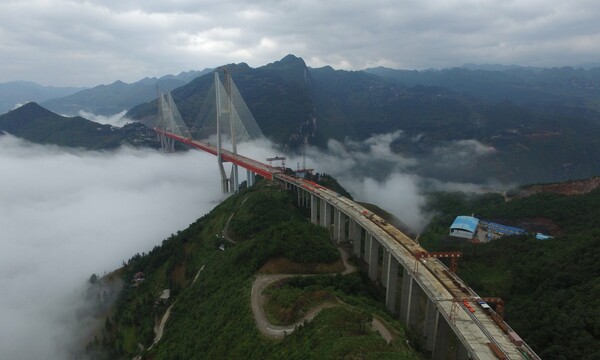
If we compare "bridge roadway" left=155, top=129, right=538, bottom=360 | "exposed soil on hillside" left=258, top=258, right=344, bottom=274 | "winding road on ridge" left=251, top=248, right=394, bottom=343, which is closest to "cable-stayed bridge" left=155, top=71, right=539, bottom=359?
"bridge roadway" left=155, top=129, right=538, bottom=360

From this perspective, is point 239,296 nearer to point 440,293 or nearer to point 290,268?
point 290,268

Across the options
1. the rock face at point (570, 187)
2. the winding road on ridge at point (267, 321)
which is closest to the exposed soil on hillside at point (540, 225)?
the rock face at point (570, 187)

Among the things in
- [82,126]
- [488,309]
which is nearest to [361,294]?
[488,309]

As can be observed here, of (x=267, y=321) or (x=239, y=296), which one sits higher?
(x=267, y=321)

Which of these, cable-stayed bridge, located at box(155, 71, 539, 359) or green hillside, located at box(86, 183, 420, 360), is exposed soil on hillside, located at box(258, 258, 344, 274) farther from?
cable-stayed bridge, located at box(155, 71, 539, 359)

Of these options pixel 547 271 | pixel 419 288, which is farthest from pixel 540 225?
pixel 419 288
